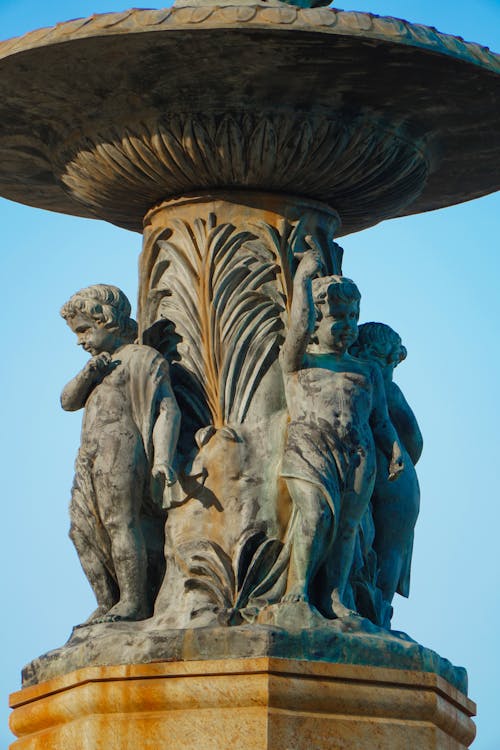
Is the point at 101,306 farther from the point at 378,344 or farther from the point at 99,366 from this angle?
the point at 378,344

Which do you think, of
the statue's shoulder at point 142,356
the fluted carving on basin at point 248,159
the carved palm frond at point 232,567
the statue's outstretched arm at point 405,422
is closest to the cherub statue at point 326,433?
the carved palm frond at point 232,567

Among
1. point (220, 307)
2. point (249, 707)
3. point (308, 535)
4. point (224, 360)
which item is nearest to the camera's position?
point (249, 707)

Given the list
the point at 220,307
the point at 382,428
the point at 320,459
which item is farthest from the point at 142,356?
the point at 382,428

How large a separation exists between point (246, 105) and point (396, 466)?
2397mm

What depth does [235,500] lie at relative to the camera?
46.0 feet

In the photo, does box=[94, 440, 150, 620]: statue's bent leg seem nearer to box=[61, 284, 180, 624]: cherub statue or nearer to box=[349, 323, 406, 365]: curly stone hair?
box=[61, 284, 180, 624]: cherub statue

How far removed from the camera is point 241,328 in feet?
47.6

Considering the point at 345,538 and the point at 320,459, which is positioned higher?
the point at 320,459

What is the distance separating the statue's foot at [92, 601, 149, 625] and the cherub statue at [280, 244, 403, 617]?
951 mm

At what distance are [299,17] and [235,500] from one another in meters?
2.90

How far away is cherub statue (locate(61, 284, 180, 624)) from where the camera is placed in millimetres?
14125

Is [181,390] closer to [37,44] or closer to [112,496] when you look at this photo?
[112,496]

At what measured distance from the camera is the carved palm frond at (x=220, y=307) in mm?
14414

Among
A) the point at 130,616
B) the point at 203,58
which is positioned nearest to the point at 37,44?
the point at 203,58
